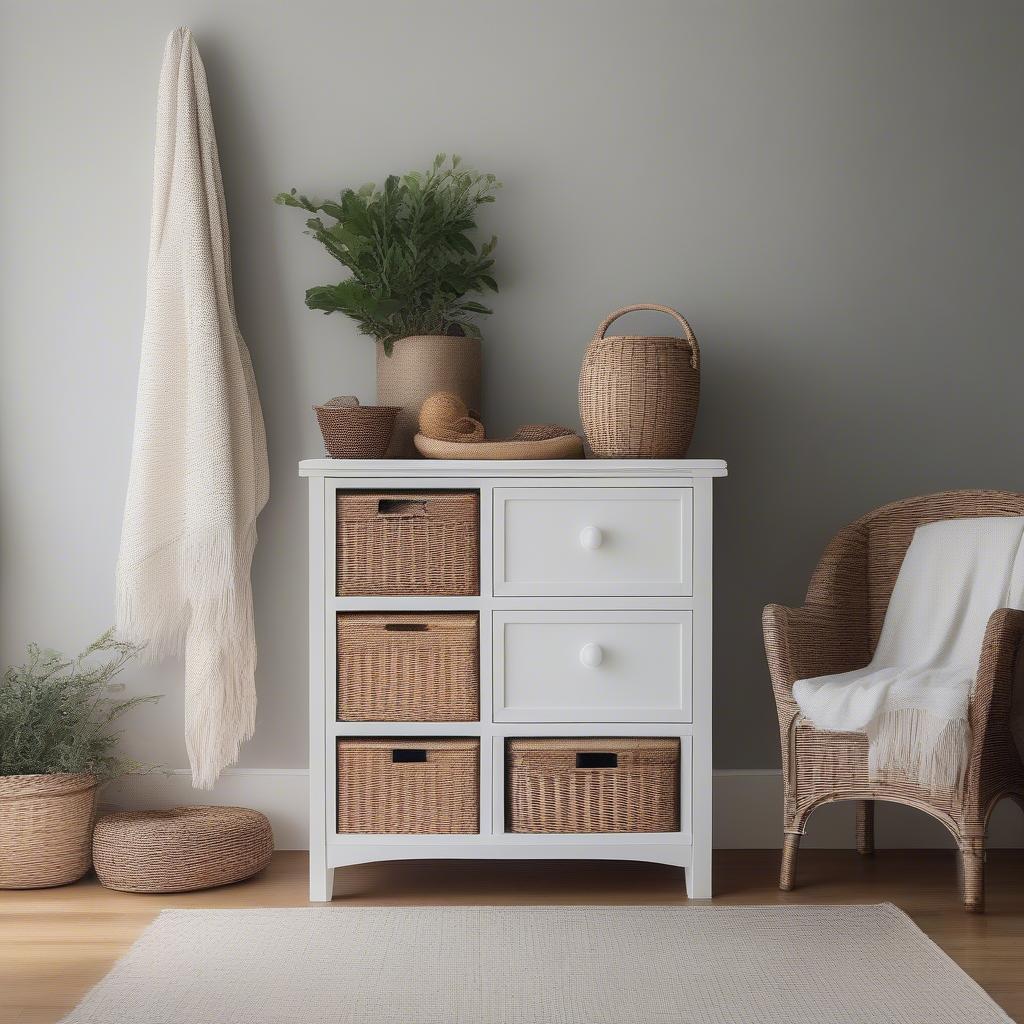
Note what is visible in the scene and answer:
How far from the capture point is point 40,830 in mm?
2344

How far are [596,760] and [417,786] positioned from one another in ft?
1.21

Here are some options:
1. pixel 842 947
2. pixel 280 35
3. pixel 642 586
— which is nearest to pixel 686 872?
pixel 842 947

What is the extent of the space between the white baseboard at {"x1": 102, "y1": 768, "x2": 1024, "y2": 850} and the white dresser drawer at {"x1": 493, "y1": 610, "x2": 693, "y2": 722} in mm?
546

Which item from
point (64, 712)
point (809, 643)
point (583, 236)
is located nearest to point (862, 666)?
Answer: point (809, 643)

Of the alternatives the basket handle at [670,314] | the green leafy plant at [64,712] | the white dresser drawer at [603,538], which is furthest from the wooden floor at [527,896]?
the basket handle at [670,314]

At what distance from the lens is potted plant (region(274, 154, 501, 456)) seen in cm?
251

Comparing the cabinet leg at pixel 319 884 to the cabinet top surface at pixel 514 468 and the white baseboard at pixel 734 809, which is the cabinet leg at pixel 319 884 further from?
the cabinet top surface at pixel 514 468

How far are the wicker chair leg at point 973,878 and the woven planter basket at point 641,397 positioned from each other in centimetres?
97

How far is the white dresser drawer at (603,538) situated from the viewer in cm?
223

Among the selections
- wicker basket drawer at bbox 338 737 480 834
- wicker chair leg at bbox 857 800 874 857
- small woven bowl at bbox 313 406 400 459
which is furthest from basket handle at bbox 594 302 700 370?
wicker chair leg at bbox 857 800 874 857

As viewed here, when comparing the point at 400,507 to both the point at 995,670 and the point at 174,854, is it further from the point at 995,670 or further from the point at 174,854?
the point at 995,670

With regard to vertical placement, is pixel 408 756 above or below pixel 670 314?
below

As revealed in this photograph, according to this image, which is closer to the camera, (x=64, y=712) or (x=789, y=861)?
(x=789, y=861)

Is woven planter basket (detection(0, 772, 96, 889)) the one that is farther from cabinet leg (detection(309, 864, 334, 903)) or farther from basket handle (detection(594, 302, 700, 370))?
basket handle (detection(594, 302, 700, 370))
